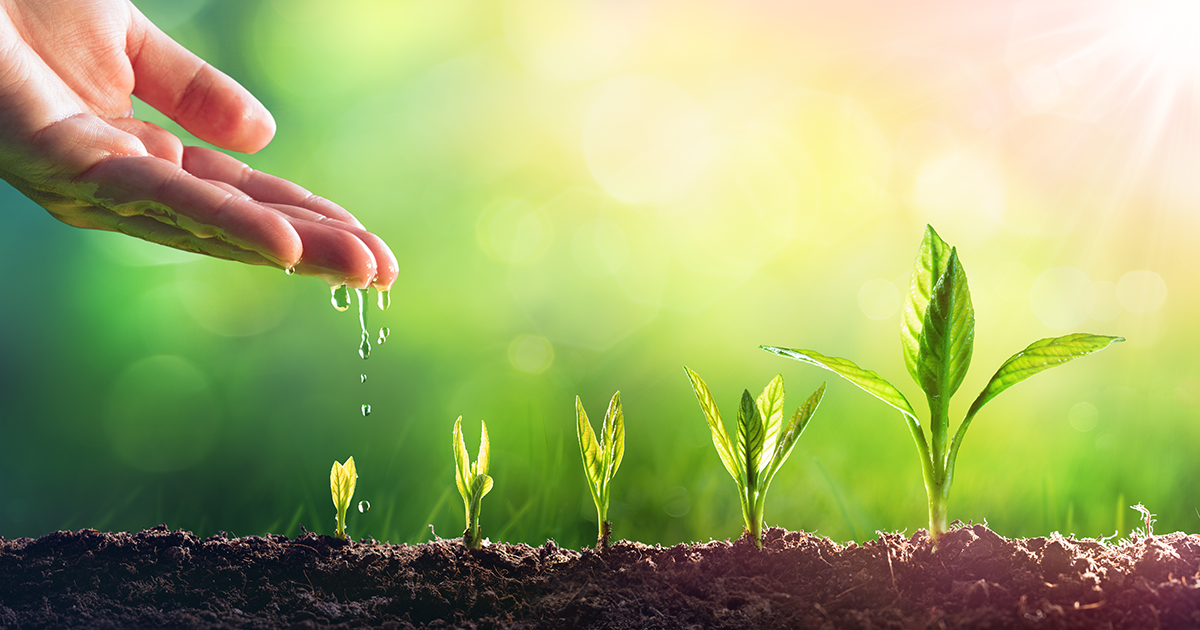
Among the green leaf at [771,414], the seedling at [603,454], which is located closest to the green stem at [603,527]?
the seedling at [603,454]

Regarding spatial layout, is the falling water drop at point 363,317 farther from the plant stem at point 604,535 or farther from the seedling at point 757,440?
the seedling at point 757,440

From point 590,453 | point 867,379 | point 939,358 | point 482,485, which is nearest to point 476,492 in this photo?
point 482,485

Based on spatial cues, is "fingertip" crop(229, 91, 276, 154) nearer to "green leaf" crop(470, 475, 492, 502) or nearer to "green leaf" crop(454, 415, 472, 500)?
"green leaf" crop(454, 415, 472, 500)

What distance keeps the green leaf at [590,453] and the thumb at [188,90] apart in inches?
66.9

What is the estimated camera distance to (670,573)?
1.35 m

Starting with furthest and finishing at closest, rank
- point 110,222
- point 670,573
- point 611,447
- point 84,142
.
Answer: point 110,222 < point 84,142 < point 611,447 < point 670,573

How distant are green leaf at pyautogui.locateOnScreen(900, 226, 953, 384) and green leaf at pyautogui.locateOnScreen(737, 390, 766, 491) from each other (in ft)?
1.07

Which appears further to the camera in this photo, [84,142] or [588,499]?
[588,499]

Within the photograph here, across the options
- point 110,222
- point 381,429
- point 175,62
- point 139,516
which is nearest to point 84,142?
point 110,222

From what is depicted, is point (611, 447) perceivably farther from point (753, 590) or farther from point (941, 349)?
point (941, 349)

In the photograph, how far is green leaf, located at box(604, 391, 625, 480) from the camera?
57.8 inches

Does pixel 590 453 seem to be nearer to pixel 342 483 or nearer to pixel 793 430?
pixel 793 430

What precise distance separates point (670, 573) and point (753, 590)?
177 mm

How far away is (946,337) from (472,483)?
1.08 m
